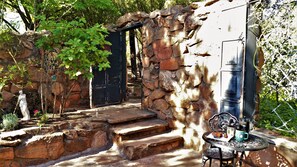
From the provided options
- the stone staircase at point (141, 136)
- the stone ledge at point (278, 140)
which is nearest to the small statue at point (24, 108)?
the stone staircase at point (141, 136)

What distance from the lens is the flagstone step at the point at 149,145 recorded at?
3.45 m

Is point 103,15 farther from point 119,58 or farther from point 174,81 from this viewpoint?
point 174,81

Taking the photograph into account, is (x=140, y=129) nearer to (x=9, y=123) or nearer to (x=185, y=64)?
Result: (x=185, y=64)

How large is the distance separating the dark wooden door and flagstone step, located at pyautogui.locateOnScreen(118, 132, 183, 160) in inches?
70.1

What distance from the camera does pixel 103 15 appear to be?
6.96 metres

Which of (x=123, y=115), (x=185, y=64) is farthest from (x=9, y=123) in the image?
(x=185, y=64)

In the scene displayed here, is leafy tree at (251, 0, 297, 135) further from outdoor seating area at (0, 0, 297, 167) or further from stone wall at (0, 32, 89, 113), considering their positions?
stone wall at (0, 32, 89, 113)

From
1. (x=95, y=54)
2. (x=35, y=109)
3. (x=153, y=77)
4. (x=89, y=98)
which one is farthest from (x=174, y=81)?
(x=35, y=109)

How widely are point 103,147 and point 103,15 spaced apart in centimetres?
442

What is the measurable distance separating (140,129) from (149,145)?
0.36 m

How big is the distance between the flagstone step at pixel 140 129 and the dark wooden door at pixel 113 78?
1.47 meters

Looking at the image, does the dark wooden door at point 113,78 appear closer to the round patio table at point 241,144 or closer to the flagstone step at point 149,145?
the flagstone step at point 149,145

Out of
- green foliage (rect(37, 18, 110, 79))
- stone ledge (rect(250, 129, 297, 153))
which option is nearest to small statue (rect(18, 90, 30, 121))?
green foliage (rect(37, 18, 110, 79))

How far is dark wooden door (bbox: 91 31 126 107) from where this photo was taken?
519 cm
